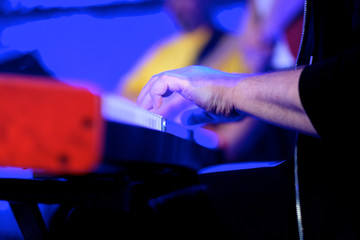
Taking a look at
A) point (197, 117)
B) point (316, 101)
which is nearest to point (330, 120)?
point (316, 101)

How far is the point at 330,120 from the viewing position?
15.4 inches

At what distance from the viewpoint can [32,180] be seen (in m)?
0.47

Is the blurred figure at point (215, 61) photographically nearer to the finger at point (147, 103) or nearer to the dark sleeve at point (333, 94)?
the finger at point (147, 103)

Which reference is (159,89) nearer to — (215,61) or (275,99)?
(275,99)

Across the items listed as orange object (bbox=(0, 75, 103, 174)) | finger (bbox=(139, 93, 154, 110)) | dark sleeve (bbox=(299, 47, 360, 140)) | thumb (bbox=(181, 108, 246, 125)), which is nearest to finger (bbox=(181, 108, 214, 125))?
thumb (bbox=(181, 108, 246, 125))

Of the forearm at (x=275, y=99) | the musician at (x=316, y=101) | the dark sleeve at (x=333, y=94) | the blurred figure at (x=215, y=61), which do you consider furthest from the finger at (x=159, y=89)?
the blurred figure at (x=215, y=61)

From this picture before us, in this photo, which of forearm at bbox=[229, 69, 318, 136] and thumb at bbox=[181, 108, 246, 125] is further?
thumb at bbox=[181, 108, 246, 125]

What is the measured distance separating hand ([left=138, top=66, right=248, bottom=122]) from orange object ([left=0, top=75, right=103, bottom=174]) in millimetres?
296

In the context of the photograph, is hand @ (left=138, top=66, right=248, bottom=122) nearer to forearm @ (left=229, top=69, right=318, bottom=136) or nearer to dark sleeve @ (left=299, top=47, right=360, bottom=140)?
forearm @ (left=229, top=69, right=318, bottom=136)

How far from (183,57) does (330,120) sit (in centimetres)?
254

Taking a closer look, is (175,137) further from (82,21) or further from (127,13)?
(82,21)

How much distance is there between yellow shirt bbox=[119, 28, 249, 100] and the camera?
2.63 metres

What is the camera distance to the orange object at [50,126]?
0.25 meters

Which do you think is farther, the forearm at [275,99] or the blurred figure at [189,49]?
the blurred figure at [189,49]
